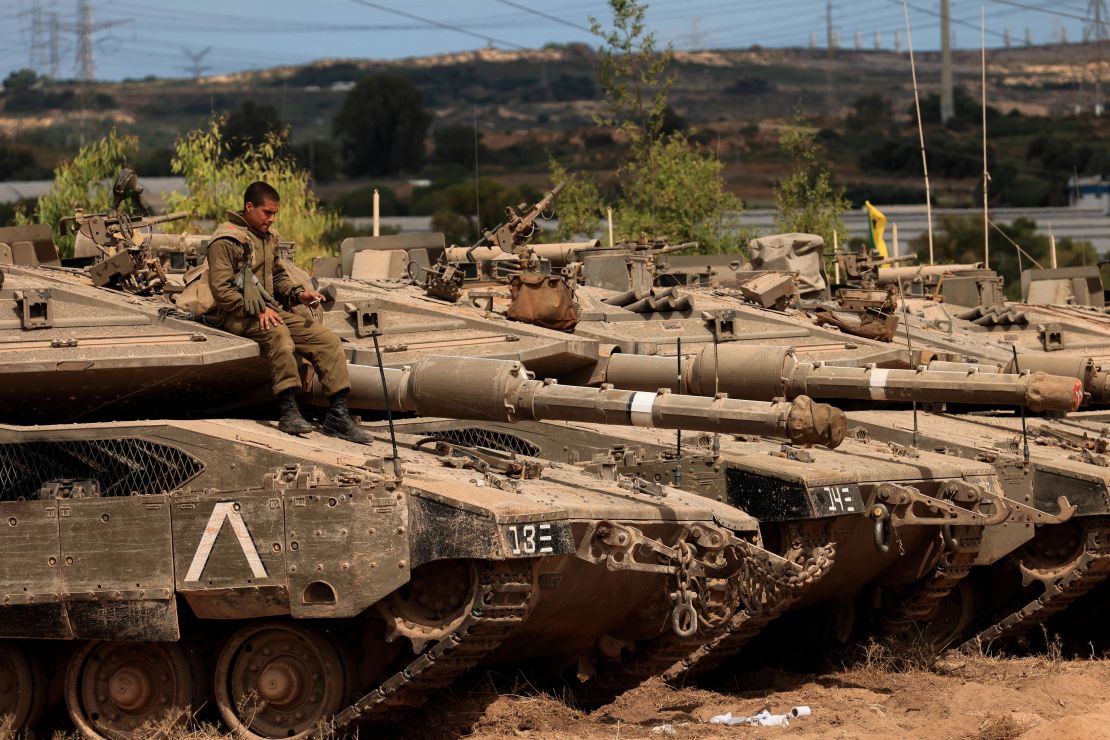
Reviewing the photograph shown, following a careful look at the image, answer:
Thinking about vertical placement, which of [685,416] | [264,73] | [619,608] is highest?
[264,73]

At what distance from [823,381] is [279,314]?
10.8 feet

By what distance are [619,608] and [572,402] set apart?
159 cm

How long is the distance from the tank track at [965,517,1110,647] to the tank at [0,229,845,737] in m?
4.27

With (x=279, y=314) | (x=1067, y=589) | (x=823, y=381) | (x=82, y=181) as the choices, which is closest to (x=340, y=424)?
(x=279, y=314)

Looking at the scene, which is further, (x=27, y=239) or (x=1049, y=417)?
(x=1049, y=417)

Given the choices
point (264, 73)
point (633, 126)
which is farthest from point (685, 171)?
point (264, 73)

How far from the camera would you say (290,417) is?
12.5m

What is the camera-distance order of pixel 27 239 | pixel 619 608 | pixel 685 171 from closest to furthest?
pixel 619 608
pixel 27 239
pixel 685 171

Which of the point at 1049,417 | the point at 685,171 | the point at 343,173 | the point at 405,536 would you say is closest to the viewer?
the point at 405,536

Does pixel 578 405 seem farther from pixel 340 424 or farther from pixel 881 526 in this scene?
pixel 881 526

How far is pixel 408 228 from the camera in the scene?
217ft

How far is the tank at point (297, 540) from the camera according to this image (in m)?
11.2

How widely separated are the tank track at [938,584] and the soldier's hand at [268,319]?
17.3 ft

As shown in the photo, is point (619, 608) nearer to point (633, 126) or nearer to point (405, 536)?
point (405, 536)
